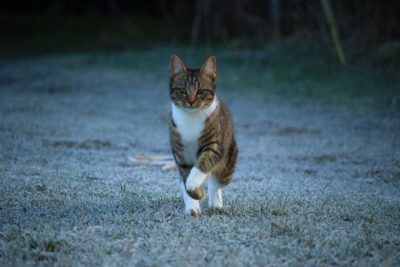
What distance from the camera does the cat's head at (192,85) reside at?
4742mm

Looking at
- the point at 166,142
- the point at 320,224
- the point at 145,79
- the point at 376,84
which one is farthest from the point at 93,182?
the point at 145,79

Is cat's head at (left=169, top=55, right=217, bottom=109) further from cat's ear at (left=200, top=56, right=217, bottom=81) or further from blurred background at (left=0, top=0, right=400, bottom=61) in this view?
blurred background at (left=0, top=0, right=400, bottom=61)

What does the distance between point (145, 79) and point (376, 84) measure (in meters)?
5.55

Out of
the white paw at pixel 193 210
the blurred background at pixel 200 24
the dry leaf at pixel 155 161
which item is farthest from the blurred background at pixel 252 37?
the white paw at pixel 193 210

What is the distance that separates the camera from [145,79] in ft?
52.5

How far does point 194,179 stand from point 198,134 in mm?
319

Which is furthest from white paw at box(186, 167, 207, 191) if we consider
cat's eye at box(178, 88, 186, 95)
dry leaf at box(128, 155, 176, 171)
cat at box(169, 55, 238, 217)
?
dry leaf at box(128, 155, 176, 171)

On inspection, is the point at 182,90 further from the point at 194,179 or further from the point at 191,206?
the point at 191,206

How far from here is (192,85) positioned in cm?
483

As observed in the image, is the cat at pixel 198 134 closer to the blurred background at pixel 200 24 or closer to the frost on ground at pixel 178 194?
the frost on ground at pixel 178 194

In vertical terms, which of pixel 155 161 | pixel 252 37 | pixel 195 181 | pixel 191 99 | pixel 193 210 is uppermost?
pixel 252 37

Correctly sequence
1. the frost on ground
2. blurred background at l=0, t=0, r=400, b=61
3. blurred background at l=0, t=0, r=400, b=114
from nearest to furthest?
the frost on ground < blurred background at l=0, t=0, r=400, b=114 < blurred background at l=0, t=0, r=400, b=61

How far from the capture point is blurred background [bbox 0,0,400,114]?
13.8 meters

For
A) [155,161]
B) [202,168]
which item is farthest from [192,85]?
[155,161]
